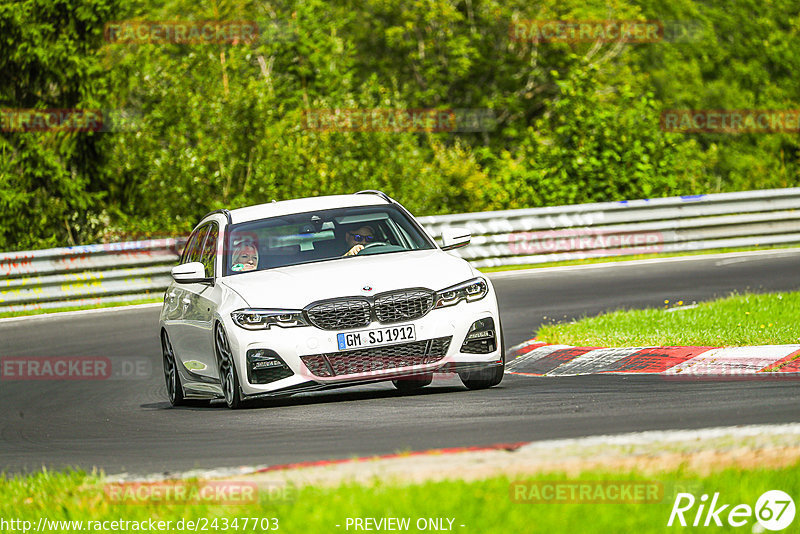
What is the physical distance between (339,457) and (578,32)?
43.5 metres

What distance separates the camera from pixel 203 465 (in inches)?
273

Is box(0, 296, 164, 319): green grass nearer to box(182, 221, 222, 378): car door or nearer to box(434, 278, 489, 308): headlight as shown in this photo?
box(182, 221, 222, 378): car door

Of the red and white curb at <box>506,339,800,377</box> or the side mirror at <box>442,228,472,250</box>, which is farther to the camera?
the side mirror at <box>442,228,472,250</box>

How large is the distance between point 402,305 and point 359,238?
1.42 m

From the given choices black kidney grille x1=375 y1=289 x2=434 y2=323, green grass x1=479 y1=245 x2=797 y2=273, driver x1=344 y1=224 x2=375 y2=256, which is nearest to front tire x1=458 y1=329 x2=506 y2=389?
black kidney grille x1=375 y1=289 x2=434 y2=323

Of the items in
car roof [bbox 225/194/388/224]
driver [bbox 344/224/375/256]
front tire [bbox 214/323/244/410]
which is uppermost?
car roof [bbox 225/194/388/224]

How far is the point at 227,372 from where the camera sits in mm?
9695

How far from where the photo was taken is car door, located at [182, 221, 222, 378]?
32.9ft

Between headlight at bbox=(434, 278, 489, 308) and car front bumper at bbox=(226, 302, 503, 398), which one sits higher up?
headlight at bbox=(434, 278, 489, 308)

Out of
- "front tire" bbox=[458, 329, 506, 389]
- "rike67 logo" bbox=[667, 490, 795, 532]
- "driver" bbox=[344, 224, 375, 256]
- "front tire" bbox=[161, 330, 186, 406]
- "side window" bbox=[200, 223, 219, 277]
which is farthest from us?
"front tire" bbox=[161, 330, 186, 406]

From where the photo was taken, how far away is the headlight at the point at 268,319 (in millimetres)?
9242

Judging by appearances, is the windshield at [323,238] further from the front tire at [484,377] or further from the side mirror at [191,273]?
the front tire at [484,377]

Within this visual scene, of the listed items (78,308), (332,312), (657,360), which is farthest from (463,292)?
(78,308)

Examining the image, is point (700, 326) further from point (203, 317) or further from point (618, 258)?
point (618, 258)
